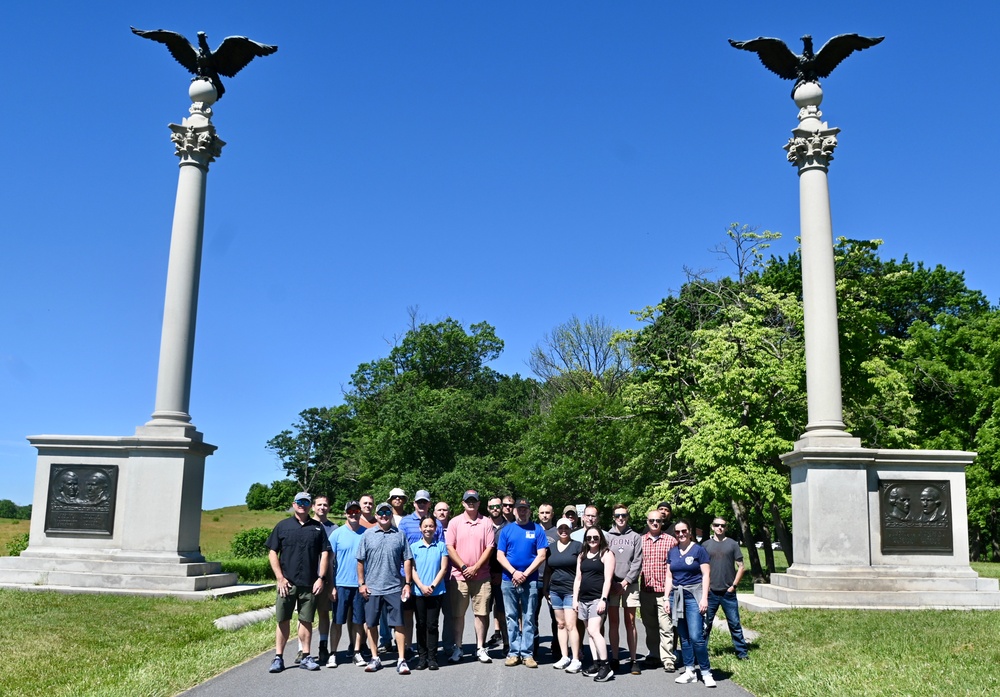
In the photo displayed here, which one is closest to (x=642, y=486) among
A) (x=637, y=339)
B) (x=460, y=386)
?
(x=637, y=339)

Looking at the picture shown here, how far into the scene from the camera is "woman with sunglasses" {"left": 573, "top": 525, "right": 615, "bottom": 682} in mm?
9789

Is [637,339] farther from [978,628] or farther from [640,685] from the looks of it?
[640,685]

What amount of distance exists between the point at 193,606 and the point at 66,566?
3547 mm

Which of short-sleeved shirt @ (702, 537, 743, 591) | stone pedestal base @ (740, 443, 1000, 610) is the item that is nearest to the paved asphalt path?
short-sleeved shirt @ (702, 537, 743, 591)

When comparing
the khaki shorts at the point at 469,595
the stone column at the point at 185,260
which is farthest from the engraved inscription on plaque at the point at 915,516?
the stone column at the point at 185,260

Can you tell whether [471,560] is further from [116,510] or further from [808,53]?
[808,53]

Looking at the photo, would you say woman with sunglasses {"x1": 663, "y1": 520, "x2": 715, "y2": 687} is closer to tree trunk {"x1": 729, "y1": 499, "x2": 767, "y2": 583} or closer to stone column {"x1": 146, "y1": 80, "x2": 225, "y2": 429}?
stone column {"x1": 146, "y1": 80, "x2": 225, "y2": 429}

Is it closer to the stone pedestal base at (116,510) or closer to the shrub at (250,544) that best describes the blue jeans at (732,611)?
the stone pedestal base at (116,510)

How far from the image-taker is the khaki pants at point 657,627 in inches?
407

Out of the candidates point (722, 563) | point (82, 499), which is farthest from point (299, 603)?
point (82, 499)

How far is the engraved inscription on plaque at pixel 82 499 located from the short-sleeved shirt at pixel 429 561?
27.5ft

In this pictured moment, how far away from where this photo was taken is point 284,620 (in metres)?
9.84

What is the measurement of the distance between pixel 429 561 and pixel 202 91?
41.0 ft

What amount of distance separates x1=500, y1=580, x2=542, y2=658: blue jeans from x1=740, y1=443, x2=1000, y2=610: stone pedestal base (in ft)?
20.0
